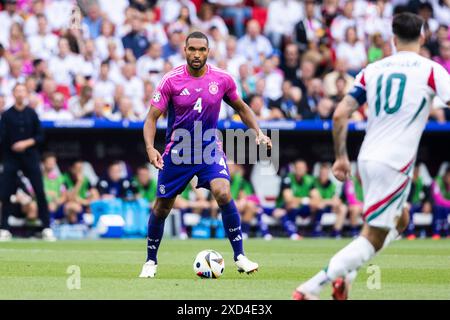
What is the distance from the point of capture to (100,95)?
21656 millimetres

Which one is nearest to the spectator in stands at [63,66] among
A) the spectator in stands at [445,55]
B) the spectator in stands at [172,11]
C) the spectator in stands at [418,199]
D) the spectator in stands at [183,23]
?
the spectator in stands at [183,23]

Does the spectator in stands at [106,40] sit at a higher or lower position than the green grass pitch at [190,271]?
higher

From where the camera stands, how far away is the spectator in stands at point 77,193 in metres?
21.2

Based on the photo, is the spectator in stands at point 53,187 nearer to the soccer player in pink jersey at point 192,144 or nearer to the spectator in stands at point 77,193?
the spectator in stands at point 77,193

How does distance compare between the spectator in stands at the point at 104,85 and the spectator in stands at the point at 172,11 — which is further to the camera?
the spectator in stands at the point at 172,11

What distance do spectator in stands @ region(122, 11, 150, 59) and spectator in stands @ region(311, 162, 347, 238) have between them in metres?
4.49

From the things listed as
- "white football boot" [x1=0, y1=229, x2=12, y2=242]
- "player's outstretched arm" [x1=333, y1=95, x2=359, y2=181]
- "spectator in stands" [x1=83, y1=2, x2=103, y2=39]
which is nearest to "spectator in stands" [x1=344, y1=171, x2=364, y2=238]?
"spectator in stands" [x1=83, y1=2, x2=103, y2=39]

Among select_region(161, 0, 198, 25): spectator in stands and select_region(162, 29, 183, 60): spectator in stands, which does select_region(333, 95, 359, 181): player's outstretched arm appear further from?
select_region(161, 0, 198, 25): spectator in stands

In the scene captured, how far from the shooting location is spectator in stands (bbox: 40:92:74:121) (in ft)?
69.2

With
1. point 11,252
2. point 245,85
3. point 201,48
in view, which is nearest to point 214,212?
point 245,85

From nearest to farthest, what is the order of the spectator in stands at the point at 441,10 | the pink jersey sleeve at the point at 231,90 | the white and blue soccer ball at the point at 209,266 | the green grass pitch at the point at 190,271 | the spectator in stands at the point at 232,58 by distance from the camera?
the green grass pitch at the point at 190,271 → the white and blue soccer ball at the point at 209,266 → the pink jersey sleeve at the point at 231,90 → the spectator in stands at the point at 232,58 → the spectator in stands at the point at 441,10

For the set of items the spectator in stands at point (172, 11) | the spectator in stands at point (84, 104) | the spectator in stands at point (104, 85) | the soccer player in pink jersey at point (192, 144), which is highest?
the spectator in stands at point (172, 11)

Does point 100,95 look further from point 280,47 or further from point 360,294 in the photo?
point 360,294

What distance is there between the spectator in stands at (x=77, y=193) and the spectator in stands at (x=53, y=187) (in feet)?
0.38
